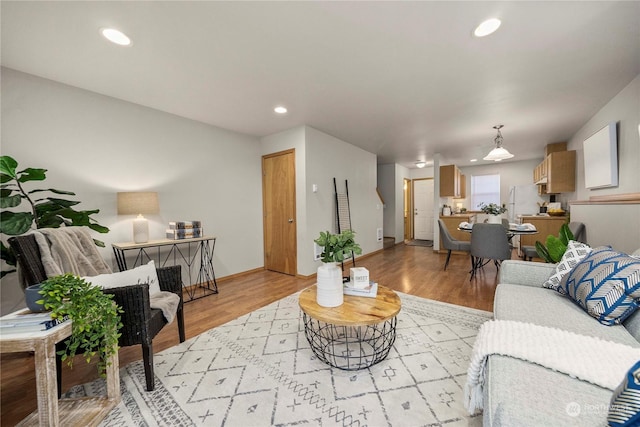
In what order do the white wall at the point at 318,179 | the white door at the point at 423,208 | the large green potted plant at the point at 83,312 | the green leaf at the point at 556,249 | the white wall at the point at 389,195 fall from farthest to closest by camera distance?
the white door at the point at 423,208, the white wall at the point at 389,195, the white wall at the point at 318,179, the green leaf at the point at 556,249, the large green potted plant at the point at 83,312

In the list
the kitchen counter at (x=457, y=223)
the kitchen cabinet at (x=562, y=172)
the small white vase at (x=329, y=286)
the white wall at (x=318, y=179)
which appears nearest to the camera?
the small white vase at (x=329, y=286)

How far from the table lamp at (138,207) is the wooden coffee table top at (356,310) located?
2.06m

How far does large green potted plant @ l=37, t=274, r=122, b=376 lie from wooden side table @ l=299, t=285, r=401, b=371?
1.05 m

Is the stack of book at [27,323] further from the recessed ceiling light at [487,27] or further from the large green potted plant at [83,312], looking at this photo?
the recessed ceiling light at [487,27]

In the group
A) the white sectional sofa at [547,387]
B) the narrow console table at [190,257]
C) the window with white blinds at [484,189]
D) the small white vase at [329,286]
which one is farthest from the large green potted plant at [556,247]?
the window with white blinds at [484,189]

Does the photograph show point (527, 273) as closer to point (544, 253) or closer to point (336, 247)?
point (544, 253)

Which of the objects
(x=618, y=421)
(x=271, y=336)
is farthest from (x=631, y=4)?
(x=271, y=336)

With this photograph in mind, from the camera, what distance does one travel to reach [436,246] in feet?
18.8

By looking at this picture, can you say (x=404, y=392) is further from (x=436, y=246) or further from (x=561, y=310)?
(x=436, y=246)

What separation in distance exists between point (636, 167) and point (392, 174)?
4.63 m

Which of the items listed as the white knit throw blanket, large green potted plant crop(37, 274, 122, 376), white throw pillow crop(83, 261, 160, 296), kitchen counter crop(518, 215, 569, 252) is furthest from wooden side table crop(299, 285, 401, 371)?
kitchen counter crop(518, 215, 569, 252)

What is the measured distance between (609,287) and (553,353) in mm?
717

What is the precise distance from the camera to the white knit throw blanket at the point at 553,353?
89 centimetres

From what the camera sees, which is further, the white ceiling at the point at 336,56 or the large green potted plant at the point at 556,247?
the large green potted plant at the point at 556,247
